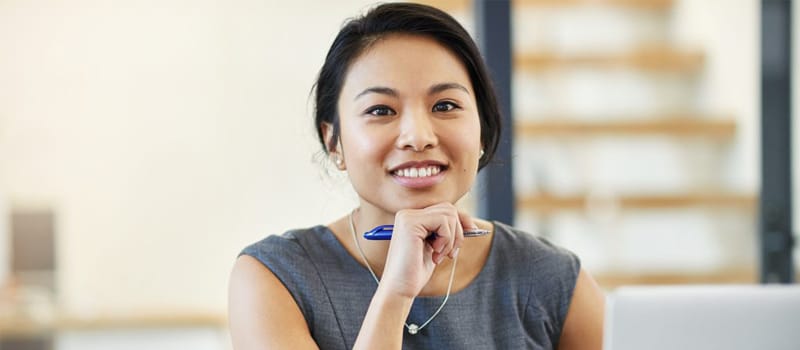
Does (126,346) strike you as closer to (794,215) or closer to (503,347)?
(794,215)

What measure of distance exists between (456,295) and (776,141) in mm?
1767

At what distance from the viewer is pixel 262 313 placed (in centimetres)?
133

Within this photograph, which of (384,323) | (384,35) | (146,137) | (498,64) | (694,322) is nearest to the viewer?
(694,322)

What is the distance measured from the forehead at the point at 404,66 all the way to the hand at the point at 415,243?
0.16 m

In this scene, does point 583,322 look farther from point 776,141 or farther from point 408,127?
point 776,141

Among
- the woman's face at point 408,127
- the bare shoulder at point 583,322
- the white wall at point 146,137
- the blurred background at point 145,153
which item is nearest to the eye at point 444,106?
the woman's face at point 408,127

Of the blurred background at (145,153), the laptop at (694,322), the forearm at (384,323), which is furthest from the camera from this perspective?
the blurred background at (145,153)

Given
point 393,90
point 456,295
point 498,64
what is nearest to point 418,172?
point 393,90

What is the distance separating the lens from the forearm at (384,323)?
4.11 feet

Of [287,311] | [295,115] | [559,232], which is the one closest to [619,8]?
[559,232]

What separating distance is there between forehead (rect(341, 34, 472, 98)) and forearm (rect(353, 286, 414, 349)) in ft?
0.85

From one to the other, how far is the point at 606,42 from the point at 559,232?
750 millimetres

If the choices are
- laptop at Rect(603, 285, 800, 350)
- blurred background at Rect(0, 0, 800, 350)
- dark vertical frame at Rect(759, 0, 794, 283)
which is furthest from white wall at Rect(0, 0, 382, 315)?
laptop at Rect(603, 285, 800, 350)

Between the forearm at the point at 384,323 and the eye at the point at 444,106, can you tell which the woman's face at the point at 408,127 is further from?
the forearm at the point at 384,323
